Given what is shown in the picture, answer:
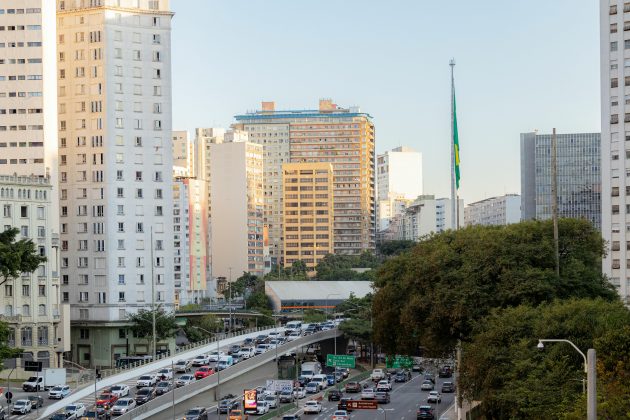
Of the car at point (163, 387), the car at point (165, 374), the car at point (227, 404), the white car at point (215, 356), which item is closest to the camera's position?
the car at point (163, 387)

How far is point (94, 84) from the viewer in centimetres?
15225

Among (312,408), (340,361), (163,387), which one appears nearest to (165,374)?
(163,387)

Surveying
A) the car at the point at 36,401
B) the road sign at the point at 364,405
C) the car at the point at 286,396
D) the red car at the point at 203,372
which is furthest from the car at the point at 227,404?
the car at the point at 36,401

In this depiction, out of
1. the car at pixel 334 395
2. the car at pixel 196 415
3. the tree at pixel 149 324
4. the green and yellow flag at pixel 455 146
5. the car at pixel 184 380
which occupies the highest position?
the green and yellow flag at pixel 455 146

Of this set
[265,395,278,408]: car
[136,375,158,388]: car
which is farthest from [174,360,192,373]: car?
[265,395,278,408]: car

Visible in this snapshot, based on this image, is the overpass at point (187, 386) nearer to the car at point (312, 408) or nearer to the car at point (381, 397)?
the car at point (312, 408)

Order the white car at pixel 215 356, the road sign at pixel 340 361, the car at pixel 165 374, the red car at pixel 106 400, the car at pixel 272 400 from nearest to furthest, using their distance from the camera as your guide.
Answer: the red car at pixel 106 400, the car at pixel 272 400, the car at pixel 165 374, the road sign at pixel 340 361, the white car at pixel 215 356

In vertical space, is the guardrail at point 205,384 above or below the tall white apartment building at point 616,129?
below

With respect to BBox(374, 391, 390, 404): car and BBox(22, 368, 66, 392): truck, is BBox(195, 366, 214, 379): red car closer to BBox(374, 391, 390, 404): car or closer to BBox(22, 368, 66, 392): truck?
BBox(22, 368, 66, 392): truck

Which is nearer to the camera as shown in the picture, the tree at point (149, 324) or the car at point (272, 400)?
the car at point (272, 400)

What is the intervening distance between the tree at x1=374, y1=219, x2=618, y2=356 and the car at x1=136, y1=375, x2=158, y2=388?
1002 inches

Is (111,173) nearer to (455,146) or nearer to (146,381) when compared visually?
(146,381)

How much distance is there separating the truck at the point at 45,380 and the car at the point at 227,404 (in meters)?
14.6

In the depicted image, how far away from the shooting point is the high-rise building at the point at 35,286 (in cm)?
13238
